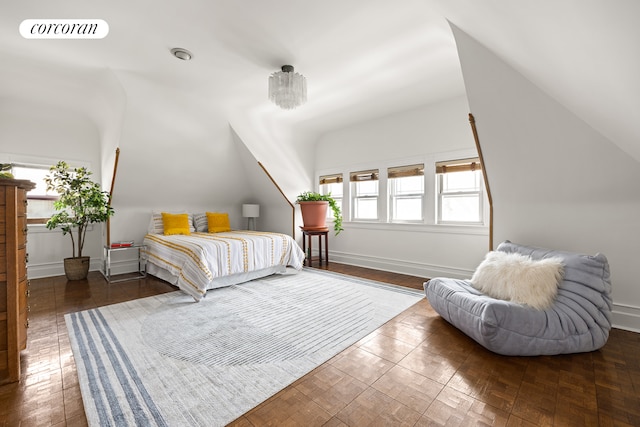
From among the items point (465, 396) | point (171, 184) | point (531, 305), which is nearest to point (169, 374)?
point (465, 396)

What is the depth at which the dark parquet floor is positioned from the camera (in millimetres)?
1343

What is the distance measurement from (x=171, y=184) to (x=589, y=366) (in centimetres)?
532

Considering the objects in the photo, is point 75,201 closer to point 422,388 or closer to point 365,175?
point 365,175

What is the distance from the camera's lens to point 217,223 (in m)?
5.01

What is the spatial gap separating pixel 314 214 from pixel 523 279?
3100 mm

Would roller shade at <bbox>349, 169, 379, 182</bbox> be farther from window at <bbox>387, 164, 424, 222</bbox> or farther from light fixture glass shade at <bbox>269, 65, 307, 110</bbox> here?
light fixture glass shade at <bbox>269, 65, 307, 110</bbox>

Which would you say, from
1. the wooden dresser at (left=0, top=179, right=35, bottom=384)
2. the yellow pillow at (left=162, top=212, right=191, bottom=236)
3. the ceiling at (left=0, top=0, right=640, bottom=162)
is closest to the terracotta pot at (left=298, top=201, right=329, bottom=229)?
the ceiling at (left=0, top=0, right=640, bottom=162)

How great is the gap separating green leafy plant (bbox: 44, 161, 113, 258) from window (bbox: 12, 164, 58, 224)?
23cm

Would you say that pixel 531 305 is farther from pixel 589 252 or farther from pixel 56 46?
pixel 56 46

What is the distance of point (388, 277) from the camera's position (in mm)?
4031

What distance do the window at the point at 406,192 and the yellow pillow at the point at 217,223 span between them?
118 inches

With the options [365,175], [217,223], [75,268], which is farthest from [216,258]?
[365,175]

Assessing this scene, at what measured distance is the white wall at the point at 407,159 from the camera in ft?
12.1

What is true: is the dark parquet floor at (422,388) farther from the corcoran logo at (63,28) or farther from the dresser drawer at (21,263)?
the corcoran logo at (63,28)
